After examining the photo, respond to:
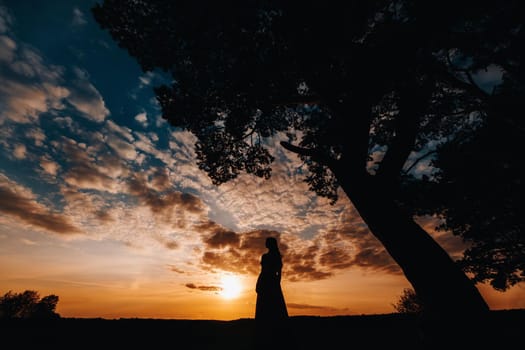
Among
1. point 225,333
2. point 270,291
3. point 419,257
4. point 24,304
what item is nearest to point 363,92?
point 419,257

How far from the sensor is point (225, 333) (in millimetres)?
6199

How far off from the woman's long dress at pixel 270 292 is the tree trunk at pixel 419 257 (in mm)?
2518

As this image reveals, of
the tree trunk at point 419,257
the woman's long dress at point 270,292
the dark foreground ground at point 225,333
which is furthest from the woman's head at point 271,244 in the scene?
the tree trunk at point 419,257

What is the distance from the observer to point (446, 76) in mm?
8281

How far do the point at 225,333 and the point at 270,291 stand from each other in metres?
2.32

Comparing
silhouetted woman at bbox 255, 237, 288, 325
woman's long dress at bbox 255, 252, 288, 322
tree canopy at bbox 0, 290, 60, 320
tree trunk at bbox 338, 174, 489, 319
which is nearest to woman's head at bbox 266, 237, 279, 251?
silhouetted woman at bbox 255, 237, 288, 325

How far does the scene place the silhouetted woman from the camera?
4.88 metres

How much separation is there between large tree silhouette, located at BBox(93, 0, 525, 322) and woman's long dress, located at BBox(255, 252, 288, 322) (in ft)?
8.46

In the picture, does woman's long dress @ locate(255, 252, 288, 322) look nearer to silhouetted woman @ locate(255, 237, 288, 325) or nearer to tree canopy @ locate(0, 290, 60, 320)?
silhouetted woman @ locate(255, 237, 288, 325)

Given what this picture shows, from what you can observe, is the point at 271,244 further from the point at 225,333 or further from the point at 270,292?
the point at 225,333

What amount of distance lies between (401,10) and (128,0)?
928 cm

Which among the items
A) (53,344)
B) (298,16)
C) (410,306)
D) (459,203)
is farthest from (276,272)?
(410,306)

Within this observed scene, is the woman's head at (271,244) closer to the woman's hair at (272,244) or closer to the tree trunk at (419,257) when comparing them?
the woman's hair at (272,244)

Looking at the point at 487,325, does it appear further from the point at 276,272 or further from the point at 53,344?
the point at 53,344
